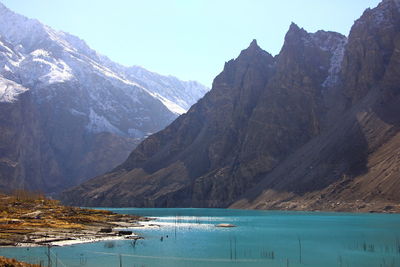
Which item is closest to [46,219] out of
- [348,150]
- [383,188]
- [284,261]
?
[284,261]

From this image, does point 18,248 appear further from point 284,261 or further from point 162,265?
point 284,261

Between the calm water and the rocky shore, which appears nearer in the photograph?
the calm water

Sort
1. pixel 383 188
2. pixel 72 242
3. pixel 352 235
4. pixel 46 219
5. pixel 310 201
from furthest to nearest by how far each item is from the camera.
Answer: pixel 310 201 < pixel 383 188 < pixel 46 219 < pixel 352 235 < pixel 72 242

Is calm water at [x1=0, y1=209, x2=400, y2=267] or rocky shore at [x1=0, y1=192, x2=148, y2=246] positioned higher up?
rocky shore at [x1=0, y1=192, x2=148, y2=246]

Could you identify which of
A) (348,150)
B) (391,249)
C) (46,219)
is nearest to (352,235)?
(391,249)

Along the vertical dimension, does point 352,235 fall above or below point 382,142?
below

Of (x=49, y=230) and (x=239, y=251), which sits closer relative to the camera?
(x=239, y=251)

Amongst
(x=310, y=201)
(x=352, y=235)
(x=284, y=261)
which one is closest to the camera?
(x=284, y=261)

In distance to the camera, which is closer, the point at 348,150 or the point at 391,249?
the point at 391,249

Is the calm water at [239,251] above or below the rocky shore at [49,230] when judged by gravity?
below

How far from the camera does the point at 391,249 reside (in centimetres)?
6912

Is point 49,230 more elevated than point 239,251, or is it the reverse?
point 49,230

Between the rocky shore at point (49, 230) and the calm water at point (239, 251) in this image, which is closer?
the calm water at point (239, 251)

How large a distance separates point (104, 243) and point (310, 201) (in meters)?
122
